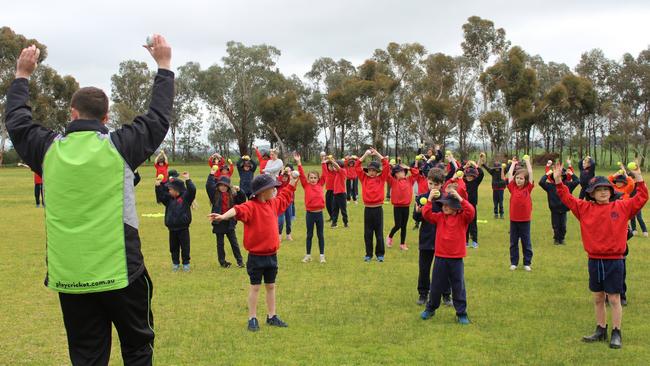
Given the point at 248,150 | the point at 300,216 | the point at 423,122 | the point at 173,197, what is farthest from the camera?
the point at 248,150

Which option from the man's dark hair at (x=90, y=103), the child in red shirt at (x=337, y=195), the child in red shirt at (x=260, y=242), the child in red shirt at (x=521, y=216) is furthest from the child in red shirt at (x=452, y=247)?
the child in red shirt at (x=337, y=195)

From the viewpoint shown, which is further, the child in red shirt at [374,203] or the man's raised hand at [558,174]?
the child in red shirt at [374,203]

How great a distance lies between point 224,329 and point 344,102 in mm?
65590

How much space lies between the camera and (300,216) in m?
21.4

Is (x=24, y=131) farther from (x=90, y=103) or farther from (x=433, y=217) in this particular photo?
(x=433, y=217)

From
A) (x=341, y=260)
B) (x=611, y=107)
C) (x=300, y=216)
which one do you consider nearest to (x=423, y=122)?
(x=611, y=107)

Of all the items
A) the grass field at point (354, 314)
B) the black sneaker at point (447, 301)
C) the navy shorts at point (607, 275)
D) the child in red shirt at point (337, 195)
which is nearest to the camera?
the grass field at point (354, 314)

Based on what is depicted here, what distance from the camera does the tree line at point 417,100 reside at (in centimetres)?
6406

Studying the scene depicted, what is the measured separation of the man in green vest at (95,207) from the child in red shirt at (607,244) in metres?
5.64

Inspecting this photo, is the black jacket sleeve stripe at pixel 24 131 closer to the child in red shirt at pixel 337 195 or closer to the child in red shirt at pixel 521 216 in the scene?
the child in red shirt at pixel 521 216

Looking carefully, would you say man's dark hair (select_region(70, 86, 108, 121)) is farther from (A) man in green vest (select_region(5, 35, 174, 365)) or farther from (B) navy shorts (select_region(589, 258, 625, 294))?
(B) navy shorts (select_region(589, 258, 625, 294))

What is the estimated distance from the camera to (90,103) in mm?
3645

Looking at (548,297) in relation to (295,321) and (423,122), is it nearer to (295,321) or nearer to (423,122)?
(295,321)

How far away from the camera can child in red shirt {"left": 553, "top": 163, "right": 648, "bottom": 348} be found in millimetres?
7086
